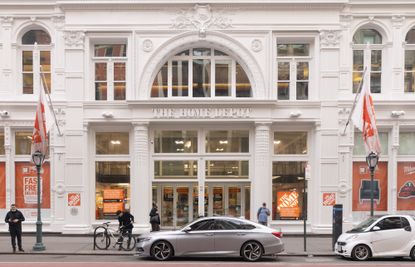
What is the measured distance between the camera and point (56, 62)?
2448 centimetres

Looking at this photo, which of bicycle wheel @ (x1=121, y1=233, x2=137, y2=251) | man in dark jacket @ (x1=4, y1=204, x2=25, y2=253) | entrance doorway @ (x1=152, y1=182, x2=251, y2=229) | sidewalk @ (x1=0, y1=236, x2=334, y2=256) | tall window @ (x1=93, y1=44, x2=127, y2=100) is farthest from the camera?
entrance doorway @ (x1=152, y1=182, x2=251, y2=229)

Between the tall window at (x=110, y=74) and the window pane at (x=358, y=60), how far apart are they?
1049 centimetres

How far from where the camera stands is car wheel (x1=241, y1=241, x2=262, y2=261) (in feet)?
56.6

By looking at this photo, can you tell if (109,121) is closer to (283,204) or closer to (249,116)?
(249,116)

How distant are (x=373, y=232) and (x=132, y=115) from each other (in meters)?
11.7

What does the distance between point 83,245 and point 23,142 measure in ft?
21.3

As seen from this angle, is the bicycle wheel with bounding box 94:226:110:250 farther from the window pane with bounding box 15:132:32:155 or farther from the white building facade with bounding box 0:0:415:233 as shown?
the window pane with bounding box 15:132:32:155

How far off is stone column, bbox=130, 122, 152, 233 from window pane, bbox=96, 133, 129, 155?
2.84ft

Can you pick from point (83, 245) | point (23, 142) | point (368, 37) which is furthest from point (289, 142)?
point (23, 142)

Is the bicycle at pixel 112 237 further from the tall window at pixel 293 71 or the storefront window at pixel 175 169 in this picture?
the tall window at pixel 293 71

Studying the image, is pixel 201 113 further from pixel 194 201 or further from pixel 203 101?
pixel 194 201

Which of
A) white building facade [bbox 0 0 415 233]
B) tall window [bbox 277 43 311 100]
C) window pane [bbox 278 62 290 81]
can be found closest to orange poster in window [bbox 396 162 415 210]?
white building facade [bbox 0 0 415 233]

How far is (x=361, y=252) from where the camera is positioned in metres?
17.6

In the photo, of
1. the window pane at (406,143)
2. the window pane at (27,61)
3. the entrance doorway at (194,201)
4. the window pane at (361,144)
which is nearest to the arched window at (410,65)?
the window pane at (406,143)
